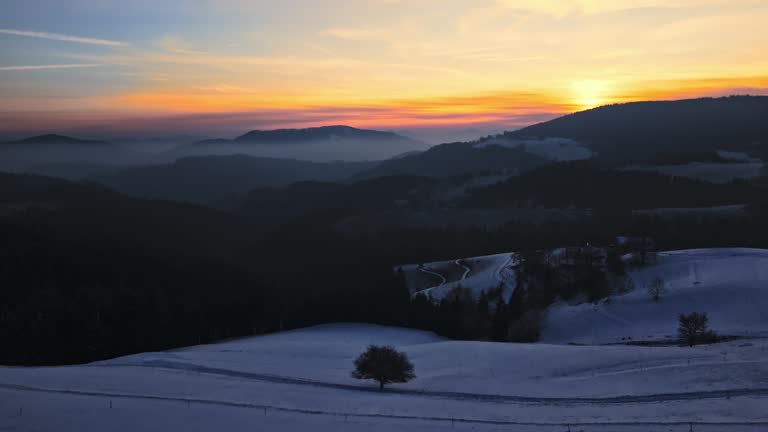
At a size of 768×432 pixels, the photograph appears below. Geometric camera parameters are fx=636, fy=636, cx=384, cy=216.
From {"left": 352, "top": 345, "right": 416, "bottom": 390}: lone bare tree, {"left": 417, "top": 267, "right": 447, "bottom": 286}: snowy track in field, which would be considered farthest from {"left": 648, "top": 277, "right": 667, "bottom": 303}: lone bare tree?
{"left": 417, "top": 267, "right": 447, "bottom": 286}: snowy track in field

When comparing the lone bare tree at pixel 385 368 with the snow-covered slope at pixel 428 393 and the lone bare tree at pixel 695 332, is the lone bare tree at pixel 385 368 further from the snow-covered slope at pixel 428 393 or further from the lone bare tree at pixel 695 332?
the lone bare tree at pixel 695 332

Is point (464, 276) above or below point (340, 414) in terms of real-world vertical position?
below

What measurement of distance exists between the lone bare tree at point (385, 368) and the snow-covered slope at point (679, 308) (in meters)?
24.2

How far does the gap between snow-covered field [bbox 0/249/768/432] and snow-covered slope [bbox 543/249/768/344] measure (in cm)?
71

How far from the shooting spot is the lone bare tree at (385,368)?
39.4 meters

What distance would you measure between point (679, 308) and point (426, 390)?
35.1 meters

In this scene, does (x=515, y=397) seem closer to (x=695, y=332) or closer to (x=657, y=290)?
(x=695, y=332)

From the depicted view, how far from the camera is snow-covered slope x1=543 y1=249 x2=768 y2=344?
5519 centimetres

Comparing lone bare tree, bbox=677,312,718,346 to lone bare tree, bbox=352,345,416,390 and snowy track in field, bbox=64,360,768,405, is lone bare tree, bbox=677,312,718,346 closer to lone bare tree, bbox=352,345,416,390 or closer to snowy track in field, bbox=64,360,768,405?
snowy track in field, bbox=64,360,768,405

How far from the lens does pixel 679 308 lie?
61125 mm

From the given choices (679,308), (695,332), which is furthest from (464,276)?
(695,332)

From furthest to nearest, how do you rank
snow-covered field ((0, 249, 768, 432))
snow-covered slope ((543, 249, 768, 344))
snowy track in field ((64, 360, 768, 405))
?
snow-covered slope ((543, 249, 768, 344)), snowy track in field ((64, 360, 768, 405)), snow-covered field ((0, 249, 768, 432))

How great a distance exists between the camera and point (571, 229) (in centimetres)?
14362

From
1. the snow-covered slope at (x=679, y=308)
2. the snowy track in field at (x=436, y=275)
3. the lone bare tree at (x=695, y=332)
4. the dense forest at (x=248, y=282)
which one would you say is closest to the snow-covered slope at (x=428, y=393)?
the lone bare tree at (x=695, y=332)
